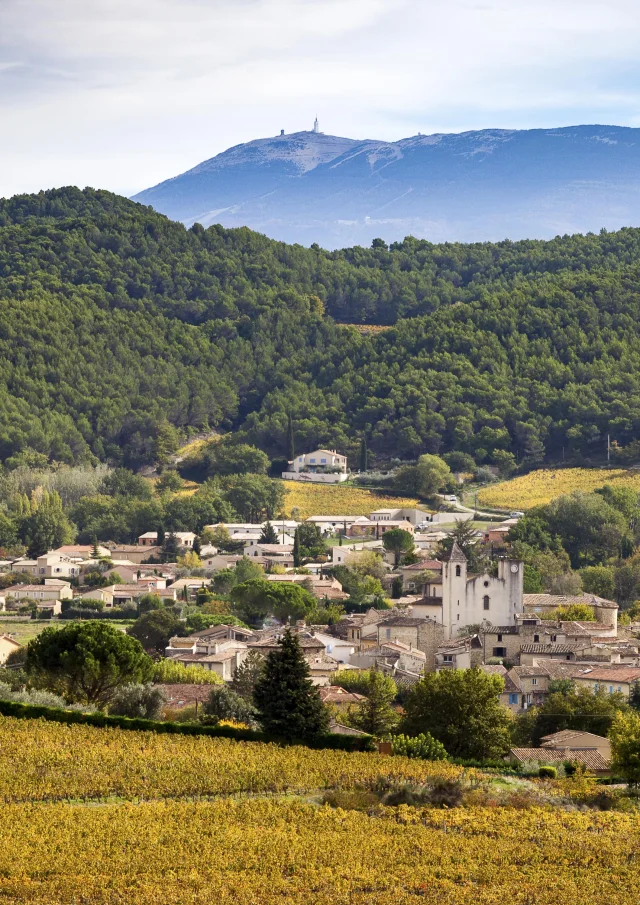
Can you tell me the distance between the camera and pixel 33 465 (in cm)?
10288

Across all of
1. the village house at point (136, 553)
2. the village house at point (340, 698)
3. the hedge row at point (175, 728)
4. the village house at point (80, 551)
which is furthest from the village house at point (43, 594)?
the hedge row at point (175, 728)

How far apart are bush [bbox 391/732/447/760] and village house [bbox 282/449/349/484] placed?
69.9 metres

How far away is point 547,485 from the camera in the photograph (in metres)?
98.9

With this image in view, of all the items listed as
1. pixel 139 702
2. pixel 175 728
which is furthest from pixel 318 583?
pixel 175 728

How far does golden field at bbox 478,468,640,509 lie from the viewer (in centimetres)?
9456

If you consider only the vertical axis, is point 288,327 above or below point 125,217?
below

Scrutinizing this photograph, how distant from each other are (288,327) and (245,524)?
4514 centimetres

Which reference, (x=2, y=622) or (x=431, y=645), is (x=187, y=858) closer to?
(x=431, y=645)

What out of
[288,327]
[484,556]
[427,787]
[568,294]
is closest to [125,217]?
[288,327]

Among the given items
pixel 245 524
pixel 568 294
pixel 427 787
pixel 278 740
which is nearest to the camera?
pixel 427 787

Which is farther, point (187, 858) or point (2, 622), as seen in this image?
point (2, 622)

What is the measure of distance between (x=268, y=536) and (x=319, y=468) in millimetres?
20695

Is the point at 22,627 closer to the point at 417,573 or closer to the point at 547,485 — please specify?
the point at 417,573

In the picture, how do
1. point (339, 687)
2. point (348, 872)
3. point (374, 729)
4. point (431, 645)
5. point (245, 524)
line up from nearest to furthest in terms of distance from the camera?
point (348, 872) < point (374, 729) < point (339, 687) < point (431, 645) < point (245, 524)
